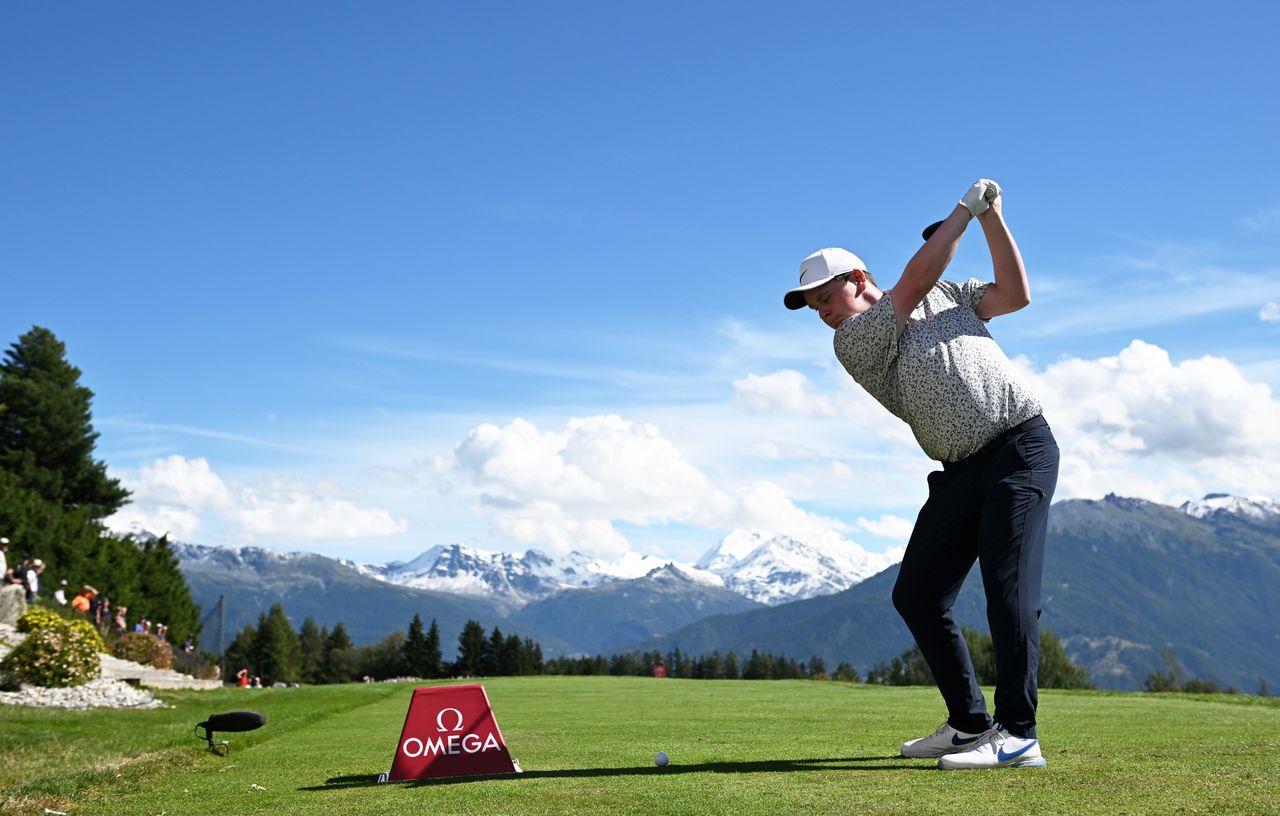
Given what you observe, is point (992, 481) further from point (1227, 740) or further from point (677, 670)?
point (677, 670)

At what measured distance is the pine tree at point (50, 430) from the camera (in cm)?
6800

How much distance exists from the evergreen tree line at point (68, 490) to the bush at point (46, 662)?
30.7 metres

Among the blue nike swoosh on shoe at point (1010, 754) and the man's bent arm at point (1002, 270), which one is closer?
the blue nike swoosh on shoe at point (1010, 754)

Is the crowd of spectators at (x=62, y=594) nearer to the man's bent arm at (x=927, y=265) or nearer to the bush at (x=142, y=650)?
the bush at (x=142, y=650)

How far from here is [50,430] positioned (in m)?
69.9

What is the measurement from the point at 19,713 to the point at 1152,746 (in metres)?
19.4

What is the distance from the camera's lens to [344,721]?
15711mm

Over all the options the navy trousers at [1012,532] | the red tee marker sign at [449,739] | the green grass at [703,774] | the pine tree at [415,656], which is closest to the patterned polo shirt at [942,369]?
the navy trousers at [1012,532]

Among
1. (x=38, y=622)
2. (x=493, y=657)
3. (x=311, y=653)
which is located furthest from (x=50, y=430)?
(x=311, y=653)

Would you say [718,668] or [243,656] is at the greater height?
[243,656]

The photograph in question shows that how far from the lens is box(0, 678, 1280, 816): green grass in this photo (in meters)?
4.89

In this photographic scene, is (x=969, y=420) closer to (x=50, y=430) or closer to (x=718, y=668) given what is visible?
(x=50, y=430)

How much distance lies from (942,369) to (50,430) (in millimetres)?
73902

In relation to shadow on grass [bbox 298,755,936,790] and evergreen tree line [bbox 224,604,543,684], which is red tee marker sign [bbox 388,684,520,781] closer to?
shadow on grass [bbox 298,755,936,790]
